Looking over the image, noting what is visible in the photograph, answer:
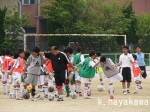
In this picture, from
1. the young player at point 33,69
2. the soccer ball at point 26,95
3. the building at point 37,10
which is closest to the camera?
the young player at point 33,69

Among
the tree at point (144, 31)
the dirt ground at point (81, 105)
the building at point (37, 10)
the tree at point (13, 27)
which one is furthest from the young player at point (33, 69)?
the building at point (37, 10)

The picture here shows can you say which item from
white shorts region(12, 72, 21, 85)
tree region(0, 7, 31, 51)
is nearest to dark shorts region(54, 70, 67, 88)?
white shorts region(12, 72, 21, 85)

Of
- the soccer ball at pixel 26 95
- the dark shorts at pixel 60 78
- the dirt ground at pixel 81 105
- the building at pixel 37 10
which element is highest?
the building at pixel 37 10

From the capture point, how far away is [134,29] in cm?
4481

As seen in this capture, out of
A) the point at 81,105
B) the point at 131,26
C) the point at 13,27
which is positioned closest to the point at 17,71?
the point at 81,105

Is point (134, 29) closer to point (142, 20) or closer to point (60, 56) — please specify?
point (142, 20)

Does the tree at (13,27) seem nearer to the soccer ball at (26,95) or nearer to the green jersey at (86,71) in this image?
the green jersey at (86,71)

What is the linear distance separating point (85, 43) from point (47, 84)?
84.0 ft

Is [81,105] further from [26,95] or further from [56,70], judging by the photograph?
[26,95]

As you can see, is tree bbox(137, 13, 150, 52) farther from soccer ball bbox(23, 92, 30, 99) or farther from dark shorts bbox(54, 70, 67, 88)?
dark shorts bbox(54, 70, 67, 88)

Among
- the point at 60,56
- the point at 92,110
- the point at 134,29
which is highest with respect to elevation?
the point at 134,29

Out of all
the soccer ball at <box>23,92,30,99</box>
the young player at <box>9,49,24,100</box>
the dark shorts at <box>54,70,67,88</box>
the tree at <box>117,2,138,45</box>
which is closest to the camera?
the dark shorts at <box>54,70,67,88</box>

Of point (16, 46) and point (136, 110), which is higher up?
point (16, 46)

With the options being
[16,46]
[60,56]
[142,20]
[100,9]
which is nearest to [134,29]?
[142,20]
